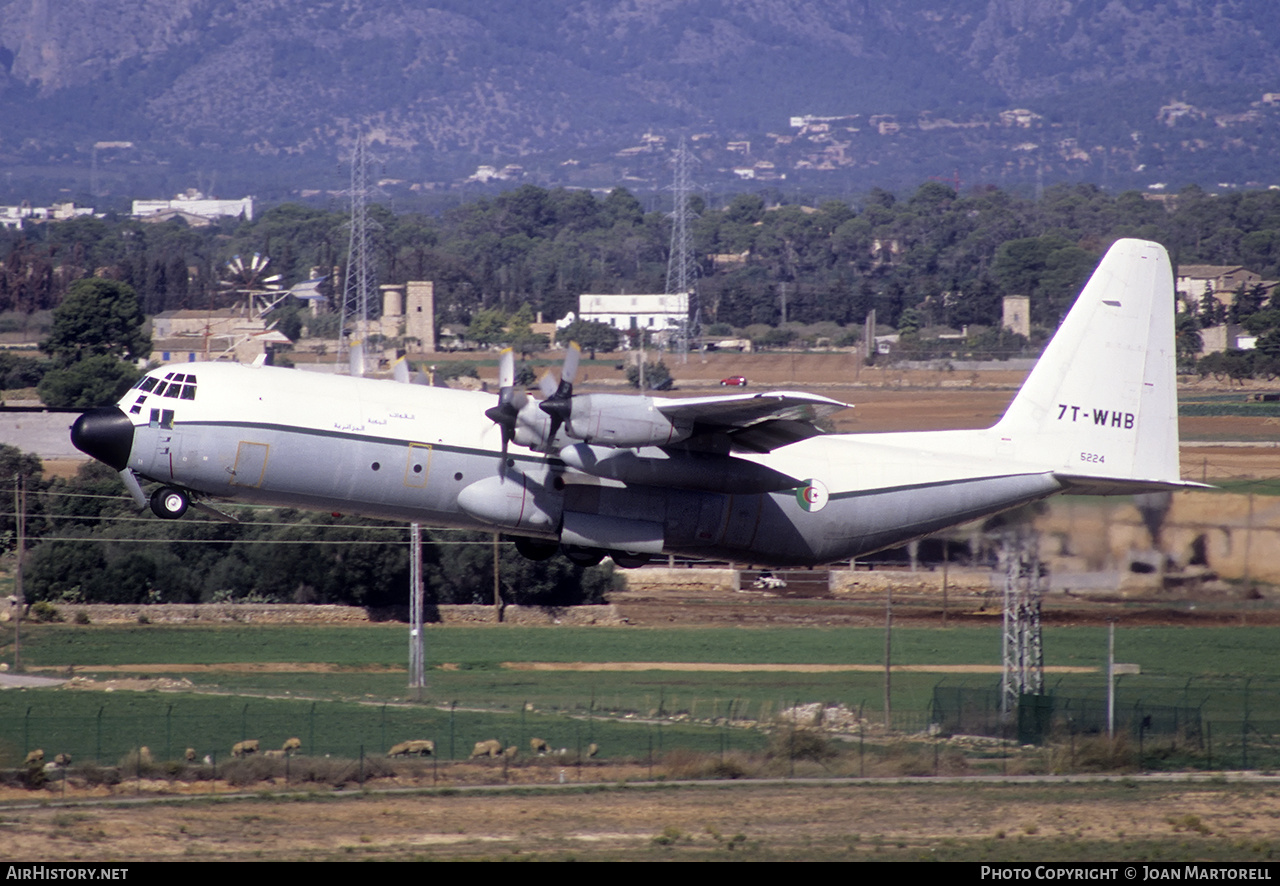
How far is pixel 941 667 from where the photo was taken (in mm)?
45188

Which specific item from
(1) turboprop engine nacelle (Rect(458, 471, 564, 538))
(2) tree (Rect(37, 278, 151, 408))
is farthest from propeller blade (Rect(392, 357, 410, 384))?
(2) tree (Rect(37, 278, 151, 408))

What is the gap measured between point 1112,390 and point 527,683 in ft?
78.4

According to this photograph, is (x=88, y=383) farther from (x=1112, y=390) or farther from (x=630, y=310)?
(x=630, y=310)

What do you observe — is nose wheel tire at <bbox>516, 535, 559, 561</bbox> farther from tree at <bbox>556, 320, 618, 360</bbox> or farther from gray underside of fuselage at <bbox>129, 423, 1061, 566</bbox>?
tree at <bbox>556, 320, 618, 360</bbox>

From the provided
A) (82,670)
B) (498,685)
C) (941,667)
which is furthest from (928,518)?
(82,670)


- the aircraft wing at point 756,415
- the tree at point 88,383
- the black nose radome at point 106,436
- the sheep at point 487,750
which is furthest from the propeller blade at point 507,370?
the tree at point 88,383

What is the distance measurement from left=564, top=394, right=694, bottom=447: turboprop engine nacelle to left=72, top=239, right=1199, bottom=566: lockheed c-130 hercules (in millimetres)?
32

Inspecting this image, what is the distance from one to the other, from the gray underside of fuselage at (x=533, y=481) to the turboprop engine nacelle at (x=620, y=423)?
2.06 m

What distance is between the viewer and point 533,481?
83.1 feet

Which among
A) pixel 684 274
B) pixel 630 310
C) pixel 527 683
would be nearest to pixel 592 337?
pixel 684 274

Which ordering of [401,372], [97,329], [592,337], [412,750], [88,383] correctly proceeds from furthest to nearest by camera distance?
[592,337], [97,329], [88,383], [412,750], [401,372]

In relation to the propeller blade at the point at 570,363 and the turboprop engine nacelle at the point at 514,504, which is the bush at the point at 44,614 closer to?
the turboprop engine nacelle at the point at 514,504

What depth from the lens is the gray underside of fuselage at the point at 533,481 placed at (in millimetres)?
24062

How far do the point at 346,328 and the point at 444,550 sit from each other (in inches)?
2758
